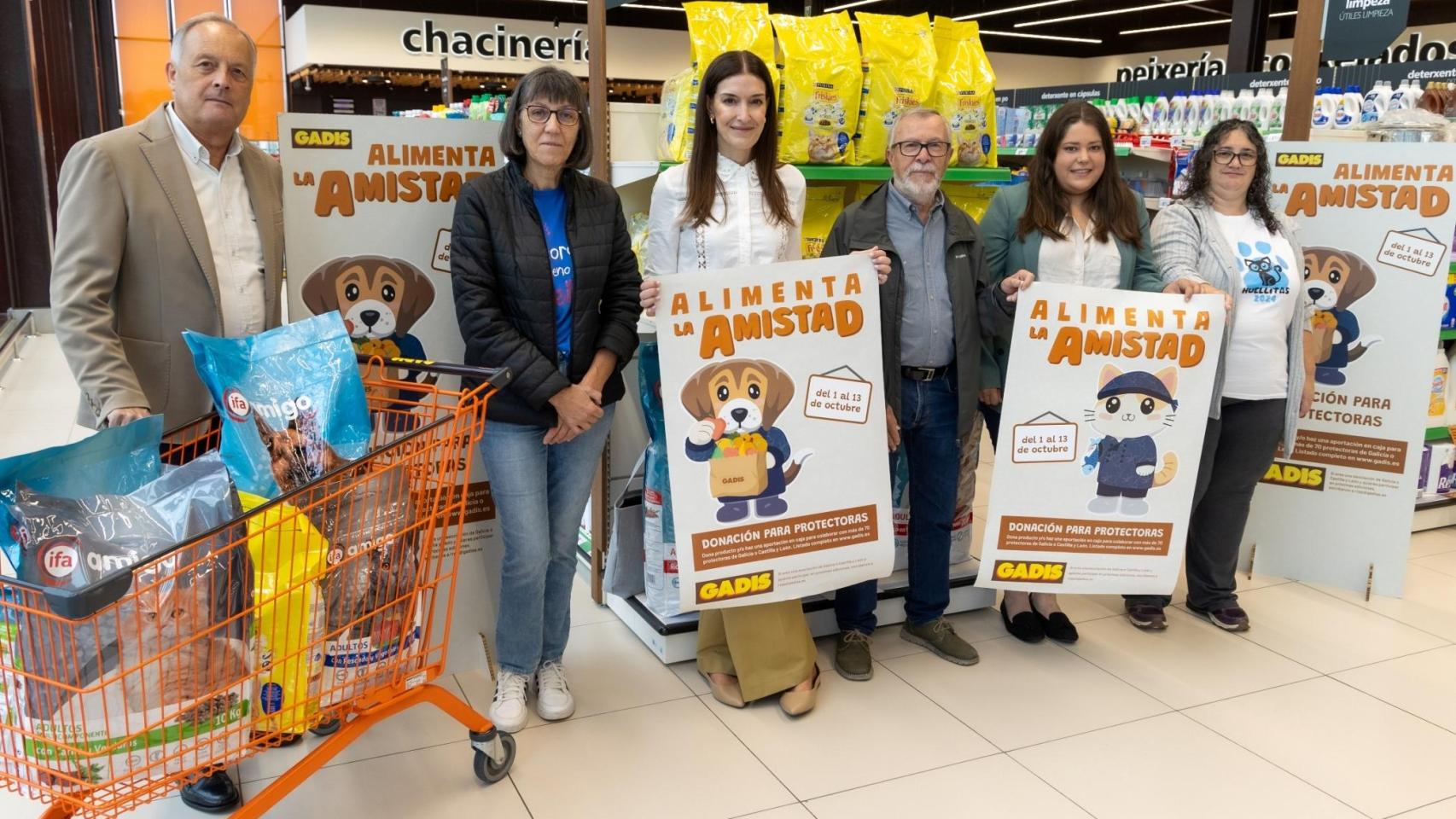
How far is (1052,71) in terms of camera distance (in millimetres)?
23203

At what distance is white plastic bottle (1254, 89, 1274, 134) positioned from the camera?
5.06 m

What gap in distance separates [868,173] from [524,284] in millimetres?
1493

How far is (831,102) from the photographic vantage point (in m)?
3.39

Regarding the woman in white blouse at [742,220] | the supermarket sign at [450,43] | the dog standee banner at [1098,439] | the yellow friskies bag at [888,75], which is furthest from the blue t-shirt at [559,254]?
the supermarket sign at [450,43]

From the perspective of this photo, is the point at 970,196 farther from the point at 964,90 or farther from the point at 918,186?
the point at 918,186

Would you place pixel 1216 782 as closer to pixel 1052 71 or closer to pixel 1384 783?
pixel 1384 783

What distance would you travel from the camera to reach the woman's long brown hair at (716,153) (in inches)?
105

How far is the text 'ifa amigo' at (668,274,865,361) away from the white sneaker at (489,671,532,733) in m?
1.01

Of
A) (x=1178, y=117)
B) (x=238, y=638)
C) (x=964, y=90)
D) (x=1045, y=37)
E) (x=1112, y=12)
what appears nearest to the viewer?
(x=238, y=638)

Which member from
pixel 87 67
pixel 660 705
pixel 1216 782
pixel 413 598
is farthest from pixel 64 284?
pixel 87 67

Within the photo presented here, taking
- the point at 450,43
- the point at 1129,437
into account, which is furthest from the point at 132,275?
the point at 450,43

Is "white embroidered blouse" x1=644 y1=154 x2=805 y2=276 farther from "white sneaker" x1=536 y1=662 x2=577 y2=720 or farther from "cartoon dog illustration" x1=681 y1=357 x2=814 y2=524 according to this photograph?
"white sneaker" x1=536 y1=662 x2=577 y2=720

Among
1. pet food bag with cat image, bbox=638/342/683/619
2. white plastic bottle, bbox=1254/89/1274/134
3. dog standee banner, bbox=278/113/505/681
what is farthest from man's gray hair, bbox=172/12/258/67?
white plastic bottle, bbox=1254/89/1274/134

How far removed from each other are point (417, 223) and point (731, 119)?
891 mm
